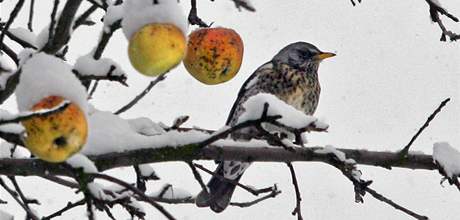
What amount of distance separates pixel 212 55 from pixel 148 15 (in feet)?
1.23

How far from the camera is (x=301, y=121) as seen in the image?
190 centimetres

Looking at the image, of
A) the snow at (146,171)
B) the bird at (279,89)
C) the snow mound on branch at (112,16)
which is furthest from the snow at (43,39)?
the bird at (279,89)

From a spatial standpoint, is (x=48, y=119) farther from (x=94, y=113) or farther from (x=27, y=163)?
(x=94, y=113)

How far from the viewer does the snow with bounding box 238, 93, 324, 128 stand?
1.84 m

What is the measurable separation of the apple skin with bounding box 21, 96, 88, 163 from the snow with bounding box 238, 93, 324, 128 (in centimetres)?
51

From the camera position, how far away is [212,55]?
1945mm

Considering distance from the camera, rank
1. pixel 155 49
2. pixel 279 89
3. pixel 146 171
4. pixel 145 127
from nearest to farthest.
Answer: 1. pixel 155 49
2. pixel 145 127
3. pixel 146 171
4. pixel 279 89

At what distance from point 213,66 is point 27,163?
20.3 inches

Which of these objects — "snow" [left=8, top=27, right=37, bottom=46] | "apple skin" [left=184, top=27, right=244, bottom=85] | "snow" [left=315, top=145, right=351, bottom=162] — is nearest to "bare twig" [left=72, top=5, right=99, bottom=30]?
"apple skin" [left=184, top=27, right=244, bottom=85]

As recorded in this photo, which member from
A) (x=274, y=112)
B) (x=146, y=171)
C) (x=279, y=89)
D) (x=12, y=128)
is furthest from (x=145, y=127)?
(x=279, y=89)

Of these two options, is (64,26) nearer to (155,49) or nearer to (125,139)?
(155,49)

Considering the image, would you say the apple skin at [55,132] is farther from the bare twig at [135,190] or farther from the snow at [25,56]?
the bare twig at [135,190]

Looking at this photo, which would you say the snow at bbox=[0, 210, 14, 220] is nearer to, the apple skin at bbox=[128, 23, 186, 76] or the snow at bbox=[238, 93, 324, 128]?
the snow at bbox=[238, 93, 324, 128]

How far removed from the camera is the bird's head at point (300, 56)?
419cm
